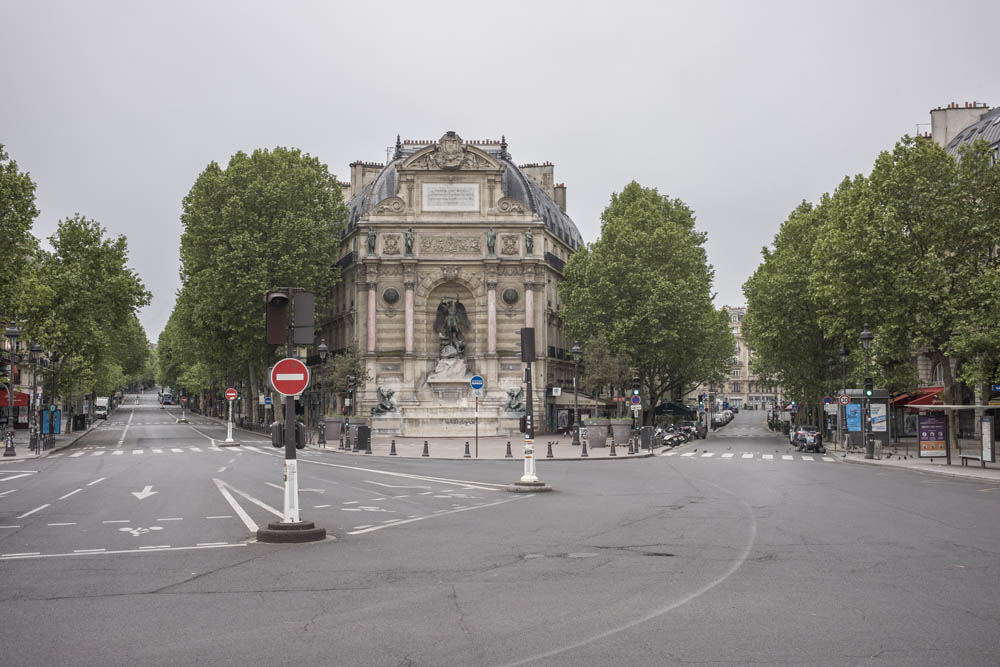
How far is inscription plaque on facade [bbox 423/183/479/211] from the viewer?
6028 cm

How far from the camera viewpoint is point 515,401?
5700 cm

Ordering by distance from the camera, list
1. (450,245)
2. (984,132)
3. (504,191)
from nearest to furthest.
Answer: (984,132) < (450,245) < (504,191)

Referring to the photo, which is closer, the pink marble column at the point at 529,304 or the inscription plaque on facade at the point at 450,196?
the pink marble column at the point at 529,304

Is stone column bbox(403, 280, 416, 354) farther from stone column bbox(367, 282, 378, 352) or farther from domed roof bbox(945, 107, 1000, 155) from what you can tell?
domed roof bbox(945, 107, 1000, 155)

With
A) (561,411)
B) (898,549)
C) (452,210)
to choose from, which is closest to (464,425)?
(561,411)

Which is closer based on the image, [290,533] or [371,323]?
[290,533]

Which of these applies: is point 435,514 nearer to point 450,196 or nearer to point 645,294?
point 645,294

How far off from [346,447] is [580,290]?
21693 millimetres

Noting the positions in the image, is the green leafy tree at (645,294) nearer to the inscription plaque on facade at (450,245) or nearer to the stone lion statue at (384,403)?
the inscription plaque on facade at (450,245)

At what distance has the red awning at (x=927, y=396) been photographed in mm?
46125

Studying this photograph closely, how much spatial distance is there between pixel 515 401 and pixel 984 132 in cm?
3130

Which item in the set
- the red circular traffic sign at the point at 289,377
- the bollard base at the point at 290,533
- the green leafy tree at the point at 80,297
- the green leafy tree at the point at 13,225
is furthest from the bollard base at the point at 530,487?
the green leafy tree at the point at 80,297

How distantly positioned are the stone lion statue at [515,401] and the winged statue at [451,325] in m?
4.89

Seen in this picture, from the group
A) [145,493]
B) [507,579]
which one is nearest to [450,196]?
[145,493]
